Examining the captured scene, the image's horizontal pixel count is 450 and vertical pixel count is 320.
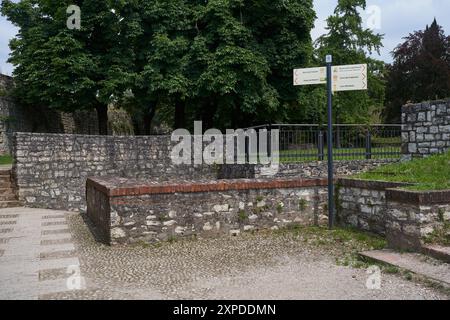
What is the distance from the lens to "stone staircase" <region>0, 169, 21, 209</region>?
1059 cm

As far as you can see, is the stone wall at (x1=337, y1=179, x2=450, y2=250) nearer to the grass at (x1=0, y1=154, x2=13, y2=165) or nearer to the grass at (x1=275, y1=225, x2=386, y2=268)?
the grass at (x1=275, y1=225, x2=386, y2=268)

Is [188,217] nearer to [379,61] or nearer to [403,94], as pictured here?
[379,61]

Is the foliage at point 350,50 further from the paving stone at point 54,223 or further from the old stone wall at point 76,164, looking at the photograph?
the paving stone at point 54,223

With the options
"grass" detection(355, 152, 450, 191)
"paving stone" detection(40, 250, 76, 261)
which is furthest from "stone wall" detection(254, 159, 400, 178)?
"paving stone" detection(40, 250, 76, 261)

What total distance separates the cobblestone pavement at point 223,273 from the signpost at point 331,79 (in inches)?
47.2

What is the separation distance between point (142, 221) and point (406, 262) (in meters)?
3.75

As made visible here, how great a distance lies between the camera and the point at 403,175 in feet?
22.8

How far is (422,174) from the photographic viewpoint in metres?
6.79

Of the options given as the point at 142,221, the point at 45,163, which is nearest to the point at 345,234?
the point at 142,221

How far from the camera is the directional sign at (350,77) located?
6984mm

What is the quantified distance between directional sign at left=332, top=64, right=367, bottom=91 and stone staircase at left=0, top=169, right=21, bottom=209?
8519 mm

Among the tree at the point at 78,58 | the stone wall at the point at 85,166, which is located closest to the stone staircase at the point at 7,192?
the stone wall at the point at 85,166

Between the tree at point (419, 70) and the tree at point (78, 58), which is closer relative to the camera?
the tree at point (78, 58)

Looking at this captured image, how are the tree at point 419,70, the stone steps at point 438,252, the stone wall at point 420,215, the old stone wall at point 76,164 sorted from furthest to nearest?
the tree at point 419,70
the old stone wall at point 76,164
the stone wall at point 420,215
the stone steps at point 438,252
